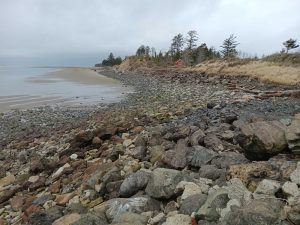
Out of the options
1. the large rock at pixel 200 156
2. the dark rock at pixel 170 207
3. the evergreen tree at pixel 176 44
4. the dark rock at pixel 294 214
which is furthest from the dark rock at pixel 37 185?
the evergreen tree at pixel 176 44

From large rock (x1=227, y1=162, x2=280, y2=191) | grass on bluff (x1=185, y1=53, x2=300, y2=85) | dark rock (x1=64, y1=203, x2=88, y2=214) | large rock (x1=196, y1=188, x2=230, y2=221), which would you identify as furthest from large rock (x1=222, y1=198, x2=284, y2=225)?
grass on bluff (x1=185, y1=53, x2=300, y2=85)

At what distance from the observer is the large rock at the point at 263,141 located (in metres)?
5.66

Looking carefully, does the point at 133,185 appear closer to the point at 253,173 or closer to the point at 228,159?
the point at 228,159

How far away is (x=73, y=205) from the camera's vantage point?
5.68 metres

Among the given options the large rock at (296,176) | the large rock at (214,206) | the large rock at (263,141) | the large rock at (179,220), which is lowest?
the large rock at (179,220)

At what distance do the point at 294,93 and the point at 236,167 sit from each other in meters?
10.7

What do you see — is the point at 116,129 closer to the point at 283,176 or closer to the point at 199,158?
the point at 199,158

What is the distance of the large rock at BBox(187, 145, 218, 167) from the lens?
20.2 feet

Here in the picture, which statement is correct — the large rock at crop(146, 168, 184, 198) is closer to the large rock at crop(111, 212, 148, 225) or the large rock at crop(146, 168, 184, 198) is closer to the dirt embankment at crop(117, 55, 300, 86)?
the large rock at crop(111, 212, 148, 225)

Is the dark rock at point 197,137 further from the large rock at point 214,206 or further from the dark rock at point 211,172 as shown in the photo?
the large rock at point 214,206

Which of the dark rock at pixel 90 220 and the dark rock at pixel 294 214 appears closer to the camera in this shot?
the dark rock at pixel 294 214

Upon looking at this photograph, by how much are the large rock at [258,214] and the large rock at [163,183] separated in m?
1.34

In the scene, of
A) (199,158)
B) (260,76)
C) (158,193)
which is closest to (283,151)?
(199,158)

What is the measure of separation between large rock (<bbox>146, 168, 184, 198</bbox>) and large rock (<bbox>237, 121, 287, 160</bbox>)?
4.37 feet
